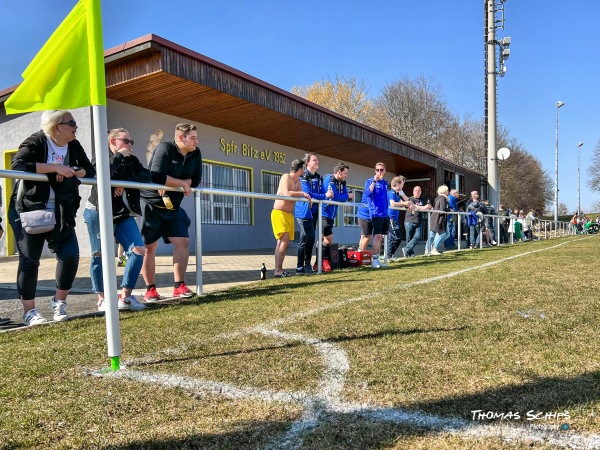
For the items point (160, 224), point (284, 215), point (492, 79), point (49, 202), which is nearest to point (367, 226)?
point (284, 215)

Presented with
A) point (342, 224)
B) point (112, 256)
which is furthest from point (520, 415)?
point (342, 224)

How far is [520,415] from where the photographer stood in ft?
5.98

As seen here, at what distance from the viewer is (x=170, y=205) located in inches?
197

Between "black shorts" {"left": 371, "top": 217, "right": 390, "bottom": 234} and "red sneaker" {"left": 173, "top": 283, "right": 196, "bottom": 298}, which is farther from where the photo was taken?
"black shorts" {"left": 371, "top": 217, "right": 390, "bottom": 234}

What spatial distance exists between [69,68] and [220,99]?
9885 mm

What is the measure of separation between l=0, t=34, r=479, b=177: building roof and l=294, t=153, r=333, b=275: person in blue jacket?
13.1 ft

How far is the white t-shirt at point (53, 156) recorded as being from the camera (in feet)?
12.6

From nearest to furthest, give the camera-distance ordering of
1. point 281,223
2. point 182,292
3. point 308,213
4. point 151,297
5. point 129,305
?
point 129,305 < point 151,297 < point 182,292 < point 281,223 < point 308,213

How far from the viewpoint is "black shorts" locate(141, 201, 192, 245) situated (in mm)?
5023

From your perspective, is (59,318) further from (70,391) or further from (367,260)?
(367,260)

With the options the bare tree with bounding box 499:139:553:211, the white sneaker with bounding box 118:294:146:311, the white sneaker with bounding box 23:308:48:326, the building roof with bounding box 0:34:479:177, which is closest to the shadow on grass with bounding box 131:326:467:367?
the white sneaker with bounding box 23:308:48:326

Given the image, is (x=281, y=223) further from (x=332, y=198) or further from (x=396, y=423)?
(x=396, y=423)

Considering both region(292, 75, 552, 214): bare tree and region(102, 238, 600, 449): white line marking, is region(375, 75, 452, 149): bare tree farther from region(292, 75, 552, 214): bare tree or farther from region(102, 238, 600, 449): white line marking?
region(102, 238, 600, 449): white line marking

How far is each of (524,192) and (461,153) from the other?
9.26 m
